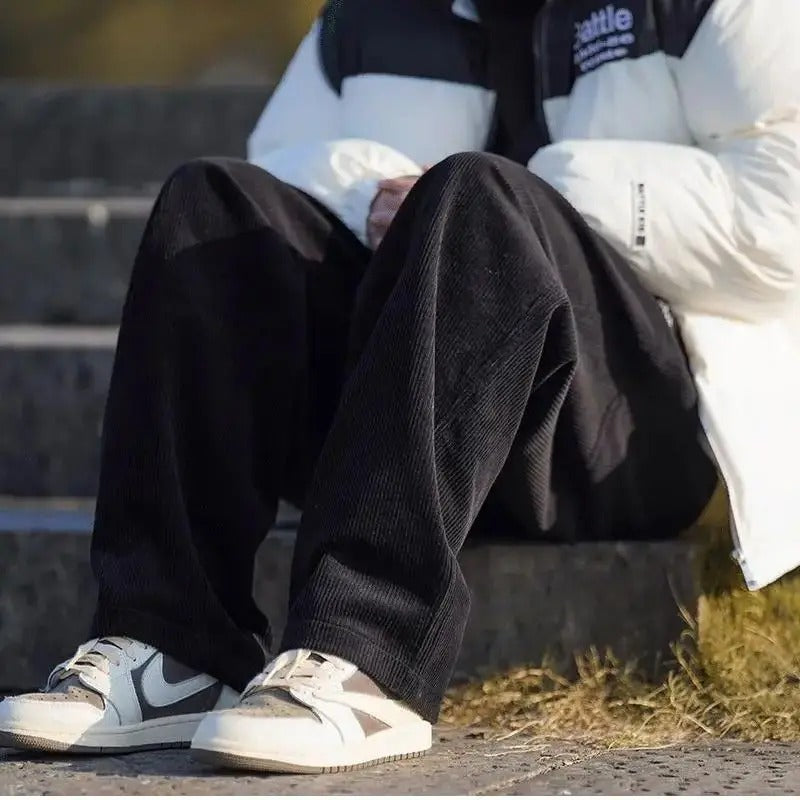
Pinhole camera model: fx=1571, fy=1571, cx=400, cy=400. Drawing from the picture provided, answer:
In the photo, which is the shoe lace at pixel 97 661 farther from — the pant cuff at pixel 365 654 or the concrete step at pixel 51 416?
the concrete step at pixel 51 416

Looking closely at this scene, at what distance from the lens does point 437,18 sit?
6.42 feet

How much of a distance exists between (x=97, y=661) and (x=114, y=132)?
209 centimetres

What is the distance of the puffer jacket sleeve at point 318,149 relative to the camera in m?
1.71

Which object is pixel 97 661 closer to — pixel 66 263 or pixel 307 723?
pixel 307 723

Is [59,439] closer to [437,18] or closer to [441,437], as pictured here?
[437,18]

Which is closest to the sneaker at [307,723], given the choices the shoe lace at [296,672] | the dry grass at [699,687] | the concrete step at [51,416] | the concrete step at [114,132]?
the shoe lace at [296,672]

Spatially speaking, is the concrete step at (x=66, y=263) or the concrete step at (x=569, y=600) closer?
the concrete step at (x=569, y=600)

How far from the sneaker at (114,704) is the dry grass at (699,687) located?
1.05 feet

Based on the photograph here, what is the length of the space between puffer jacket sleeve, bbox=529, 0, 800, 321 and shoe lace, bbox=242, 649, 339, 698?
0.53 m

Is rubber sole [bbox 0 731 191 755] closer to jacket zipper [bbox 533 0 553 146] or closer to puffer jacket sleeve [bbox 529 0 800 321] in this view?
puffer jacket sleeve [bbox 529 0 800 321]

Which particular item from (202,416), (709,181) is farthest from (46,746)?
(709,181)

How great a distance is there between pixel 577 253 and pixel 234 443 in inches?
15.0

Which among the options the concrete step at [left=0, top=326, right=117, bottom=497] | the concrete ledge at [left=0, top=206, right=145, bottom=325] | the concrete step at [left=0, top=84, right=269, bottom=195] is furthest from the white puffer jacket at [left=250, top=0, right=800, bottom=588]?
the concrete step at [left=0, top=84, right=269, bottom=195]

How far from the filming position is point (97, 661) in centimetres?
144
